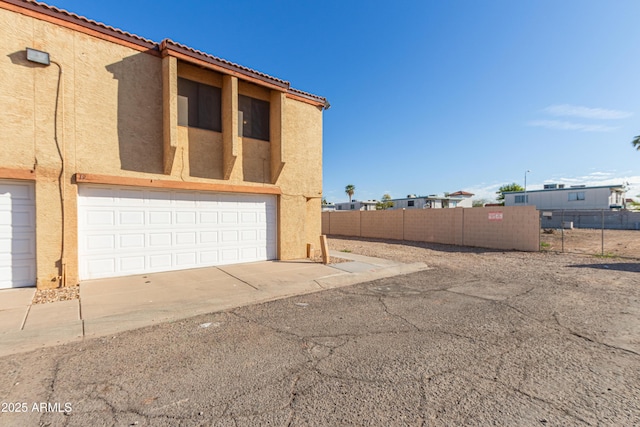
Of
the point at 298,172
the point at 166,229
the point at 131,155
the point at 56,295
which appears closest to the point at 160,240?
the point at 166,229

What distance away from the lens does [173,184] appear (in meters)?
8.68

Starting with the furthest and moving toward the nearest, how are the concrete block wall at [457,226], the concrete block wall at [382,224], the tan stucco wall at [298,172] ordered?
the concrete block wall at [382,224] < the concrete block wall at [457,226] < the tan stucco wall at [298,172]

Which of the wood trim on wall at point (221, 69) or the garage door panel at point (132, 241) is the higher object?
the wood trim on wall at point (221, 69)

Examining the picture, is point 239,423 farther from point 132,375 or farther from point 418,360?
point 418,360

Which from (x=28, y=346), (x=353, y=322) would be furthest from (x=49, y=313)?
(x=353, y=322)

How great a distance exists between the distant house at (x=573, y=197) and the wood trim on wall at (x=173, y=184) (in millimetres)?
44592

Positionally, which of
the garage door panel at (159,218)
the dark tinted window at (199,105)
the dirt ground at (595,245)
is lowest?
the dirt ground at (595,245)

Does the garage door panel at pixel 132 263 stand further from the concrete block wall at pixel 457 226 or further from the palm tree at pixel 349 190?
the palm tree at pixel 349 190

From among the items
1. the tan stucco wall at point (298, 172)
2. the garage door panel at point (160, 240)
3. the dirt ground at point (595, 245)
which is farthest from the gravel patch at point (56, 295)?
the dirt ground at point (595, 245)

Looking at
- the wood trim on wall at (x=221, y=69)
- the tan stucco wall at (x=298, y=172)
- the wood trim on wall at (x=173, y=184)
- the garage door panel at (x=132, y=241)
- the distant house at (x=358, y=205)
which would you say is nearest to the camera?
the wood trim on wall at (x=173, y=184)

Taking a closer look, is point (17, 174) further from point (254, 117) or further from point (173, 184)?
A: point (254, 117)

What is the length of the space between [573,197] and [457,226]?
35464 millimetres

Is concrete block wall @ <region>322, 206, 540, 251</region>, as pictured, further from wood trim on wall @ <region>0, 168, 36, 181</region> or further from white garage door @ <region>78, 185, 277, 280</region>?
wood trim on wall @ <region>0, 168, 36, 181</region>

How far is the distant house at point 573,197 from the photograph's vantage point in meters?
40.1
